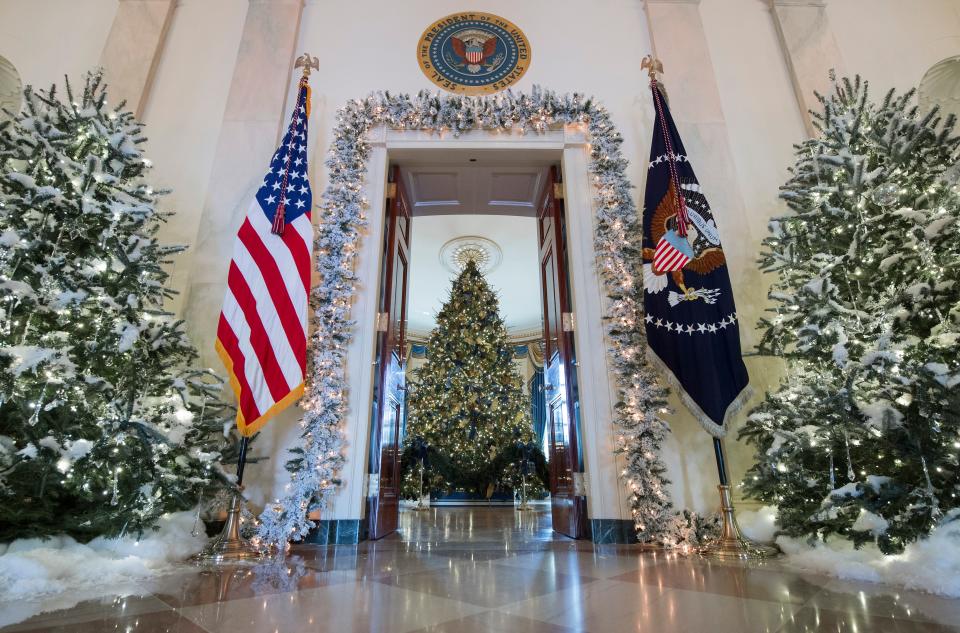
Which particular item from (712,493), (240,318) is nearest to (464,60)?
(240,318)

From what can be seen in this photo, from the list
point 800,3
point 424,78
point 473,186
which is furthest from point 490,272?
point 800,3

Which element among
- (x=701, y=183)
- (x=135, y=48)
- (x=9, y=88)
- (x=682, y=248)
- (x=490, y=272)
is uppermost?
(x=490, y=272)

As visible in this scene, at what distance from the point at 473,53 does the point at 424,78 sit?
66 centimetres

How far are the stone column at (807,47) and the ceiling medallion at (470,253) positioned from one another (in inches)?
245

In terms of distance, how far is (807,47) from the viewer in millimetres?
5070

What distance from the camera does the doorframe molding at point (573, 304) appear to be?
140 inches

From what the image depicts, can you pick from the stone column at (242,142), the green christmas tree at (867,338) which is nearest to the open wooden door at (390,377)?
the stone column at (242,142)

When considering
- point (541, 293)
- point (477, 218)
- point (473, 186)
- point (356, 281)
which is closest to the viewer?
point (356, 281)

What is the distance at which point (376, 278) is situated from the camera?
4.12m

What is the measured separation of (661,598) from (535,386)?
38.4ft

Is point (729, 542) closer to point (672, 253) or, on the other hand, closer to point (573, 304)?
point (672, 253)

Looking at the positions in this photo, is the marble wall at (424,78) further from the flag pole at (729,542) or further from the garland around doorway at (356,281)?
the flag pole at (729,542)

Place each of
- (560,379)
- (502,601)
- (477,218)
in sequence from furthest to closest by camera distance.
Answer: (477,218), (560,379), (502,601)

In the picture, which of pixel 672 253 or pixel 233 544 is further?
pixel 672 253
